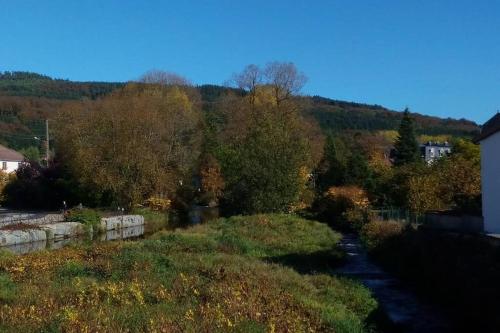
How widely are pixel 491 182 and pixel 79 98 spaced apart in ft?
351

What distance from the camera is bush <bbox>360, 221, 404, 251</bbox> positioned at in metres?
25.9

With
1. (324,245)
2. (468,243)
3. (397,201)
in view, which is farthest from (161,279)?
(397,201)

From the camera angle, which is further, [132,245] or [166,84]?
[166,84]

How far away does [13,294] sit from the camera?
11.3 m

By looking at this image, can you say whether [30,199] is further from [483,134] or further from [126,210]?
[483,134]

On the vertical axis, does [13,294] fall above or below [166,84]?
below

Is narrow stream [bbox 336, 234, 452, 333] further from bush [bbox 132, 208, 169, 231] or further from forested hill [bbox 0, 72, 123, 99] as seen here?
forested hill [bbox 0, 72, 123, 99]

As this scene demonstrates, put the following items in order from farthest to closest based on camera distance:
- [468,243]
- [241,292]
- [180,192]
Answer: [180,192] → [468,243] → [241,292]

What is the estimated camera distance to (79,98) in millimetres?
121062

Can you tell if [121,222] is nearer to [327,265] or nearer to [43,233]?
[43,233]

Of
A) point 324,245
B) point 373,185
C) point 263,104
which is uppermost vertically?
point 263,104

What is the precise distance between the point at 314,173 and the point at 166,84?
66.1 ft

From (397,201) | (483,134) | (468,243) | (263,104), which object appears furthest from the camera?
(263,104)

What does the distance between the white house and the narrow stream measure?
16.7 feet
